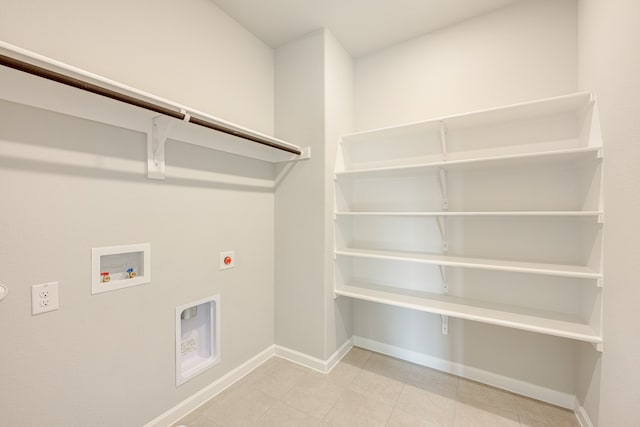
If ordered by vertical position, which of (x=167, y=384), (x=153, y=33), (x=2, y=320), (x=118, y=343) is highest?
(x=153, y=33)

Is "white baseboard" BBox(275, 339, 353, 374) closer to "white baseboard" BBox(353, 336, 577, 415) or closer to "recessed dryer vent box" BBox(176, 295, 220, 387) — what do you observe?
"white baseboard" BBox(353, 336, 577, 415)

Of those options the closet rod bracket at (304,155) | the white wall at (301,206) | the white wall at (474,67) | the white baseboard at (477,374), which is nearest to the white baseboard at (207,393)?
the white wall at (301,206)

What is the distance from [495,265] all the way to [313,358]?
1534 mm

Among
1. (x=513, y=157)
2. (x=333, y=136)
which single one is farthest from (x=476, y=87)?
(x=333, y=136)

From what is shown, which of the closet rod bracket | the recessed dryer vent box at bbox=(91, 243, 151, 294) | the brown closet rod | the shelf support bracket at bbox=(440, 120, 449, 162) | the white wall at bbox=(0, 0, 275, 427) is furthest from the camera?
the closet rod bracket

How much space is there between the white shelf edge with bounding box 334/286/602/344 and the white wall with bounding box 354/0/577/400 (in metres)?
0.27

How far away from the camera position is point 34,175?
1.09 metres

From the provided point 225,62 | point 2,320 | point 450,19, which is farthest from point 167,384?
point 450,19

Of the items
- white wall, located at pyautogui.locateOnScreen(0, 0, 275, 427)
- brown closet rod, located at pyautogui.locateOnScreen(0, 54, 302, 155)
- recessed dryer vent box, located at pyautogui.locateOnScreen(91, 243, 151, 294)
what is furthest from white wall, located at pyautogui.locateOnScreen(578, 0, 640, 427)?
recessed dryer vent box, located at pyautogui.locateOnScreen(91, 243, 151, 294)

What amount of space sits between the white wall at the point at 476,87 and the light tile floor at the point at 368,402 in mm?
186

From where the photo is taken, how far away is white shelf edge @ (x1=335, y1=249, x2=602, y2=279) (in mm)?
1397

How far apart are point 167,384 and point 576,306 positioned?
2.61 metres

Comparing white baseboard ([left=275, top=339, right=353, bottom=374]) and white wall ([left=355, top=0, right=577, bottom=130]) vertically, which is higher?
white wall ([left=355, top=0, right=577, bottom=130])

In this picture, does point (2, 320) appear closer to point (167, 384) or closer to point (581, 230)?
point (167, 384)
